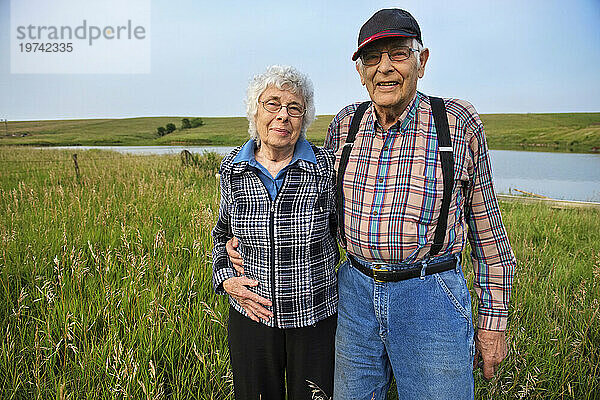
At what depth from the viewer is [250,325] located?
194 centimetres

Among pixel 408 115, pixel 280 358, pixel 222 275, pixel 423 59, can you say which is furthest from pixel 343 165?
pixel 280 358

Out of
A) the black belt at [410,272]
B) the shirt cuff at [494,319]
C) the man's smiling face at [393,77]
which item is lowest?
the shirt cuff at [494,319]

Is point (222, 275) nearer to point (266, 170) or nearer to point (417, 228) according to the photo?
point (266, 170)

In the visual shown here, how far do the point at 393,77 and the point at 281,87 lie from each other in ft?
1.90

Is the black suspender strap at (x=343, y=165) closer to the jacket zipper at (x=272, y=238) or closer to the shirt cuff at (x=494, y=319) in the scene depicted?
the jacket zipper at (x=272, y=238)

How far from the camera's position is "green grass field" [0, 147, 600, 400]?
214cm

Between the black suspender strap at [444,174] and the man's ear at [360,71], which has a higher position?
the man's ear at [360,71]

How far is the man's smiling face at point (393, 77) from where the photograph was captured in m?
1.65

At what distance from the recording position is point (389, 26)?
1.62 meters

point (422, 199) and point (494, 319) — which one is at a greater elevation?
point (422, 199)

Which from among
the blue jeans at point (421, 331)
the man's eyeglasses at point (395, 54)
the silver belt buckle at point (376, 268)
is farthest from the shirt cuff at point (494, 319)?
the man's eyeglasses at point (395, 54)

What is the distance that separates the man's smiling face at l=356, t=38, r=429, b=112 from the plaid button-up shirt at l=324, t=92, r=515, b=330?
0.23 ft

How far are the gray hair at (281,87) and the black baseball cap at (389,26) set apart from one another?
38cm

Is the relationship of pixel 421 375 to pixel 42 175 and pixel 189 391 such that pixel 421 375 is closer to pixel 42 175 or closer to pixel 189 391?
pixel 189 391
